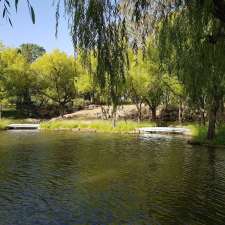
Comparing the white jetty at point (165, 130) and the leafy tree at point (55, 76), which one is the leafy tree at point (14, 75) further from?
the white jetty at point (165, 130)

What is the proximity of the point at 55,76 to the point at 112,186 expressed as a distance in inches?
2246

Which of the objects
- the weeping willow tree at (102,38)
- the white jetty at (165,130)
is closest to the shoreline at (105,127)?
the white jetty at (165,130)

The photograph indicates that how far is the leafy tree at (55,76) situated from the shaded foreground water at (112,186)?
141ft

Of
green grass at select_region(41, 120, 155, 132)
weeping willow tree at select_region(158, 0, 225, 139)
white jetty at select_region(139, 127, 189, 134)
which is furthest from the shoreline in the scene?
weeping willow tree at select_region(158, 0, 225, 139)

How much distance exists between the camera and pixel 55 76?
239 feet

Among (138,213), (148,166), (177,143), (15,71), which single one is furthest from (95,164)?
(15,71)

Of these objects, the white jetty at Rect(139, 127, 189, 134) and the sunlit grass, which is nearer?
the sunlit grass

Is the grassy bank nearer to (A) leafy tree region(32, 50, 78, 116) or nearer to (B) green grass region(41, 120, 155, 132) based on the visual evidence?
(B) green grass region(41, 120, 155, 132)

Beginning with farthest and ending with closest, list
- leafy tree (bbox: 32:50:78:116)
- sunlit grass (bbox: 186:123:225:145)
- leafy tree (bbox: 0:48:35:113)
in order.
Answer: leafy tree (bbox: 32:50:78:116), leafy tree (bbox: 0:48:35:113), sunlit grass (bbox: 186:123:225:145)

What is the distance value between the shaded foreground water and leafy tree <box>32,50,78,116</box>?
4290cm

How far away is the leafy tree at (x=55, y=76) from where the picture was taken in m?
71.9

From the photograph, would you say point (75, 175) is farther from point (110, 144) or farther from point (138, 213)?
point (110, 144)

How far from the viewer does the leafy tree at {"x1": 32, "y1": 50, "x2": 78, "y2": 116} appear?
2832 inches

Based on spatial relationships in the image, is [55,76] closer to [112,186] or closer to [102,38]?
[112,186]
